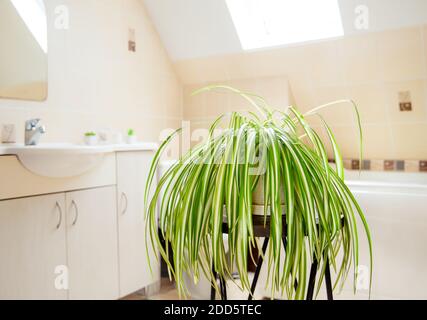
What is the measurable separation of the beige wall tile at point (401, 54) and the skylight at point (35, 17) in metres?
2.13

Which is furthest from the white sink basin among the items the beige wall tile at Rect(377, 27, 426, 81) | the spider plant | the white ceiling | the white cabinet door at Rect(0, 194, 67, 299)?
the beige wall tile at Rect(377, 27, 426, 81)

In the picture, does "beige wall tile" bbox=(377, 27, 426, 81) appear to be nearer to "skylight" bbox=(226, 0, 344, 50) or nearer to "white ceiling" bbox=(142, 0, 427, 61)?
"white ceiling" bbox=(142, 0, 427, 61)

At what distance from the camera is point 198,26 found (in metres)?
3.32

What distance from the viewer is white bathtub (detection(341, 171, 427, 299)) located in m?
1.96

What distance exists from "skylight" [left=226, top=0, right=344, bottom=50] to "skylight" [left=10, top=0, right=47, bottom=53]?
135cm

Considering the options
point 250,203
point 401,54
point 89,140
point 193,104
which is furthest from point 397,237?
point 193,104

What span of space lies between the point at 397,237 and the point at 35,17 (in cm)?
231

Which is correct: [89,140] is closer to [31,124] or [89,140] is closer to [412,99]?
[31,124]

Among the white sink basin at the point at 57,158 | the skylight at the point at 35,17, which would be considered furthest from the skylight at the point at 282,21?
the white sink basin at the point at 57,158

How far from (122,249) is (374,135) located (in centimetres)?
203

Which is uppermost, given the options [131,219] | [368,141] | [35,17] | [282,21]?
[282,21]

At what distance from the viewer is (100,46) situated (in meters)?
2.88
